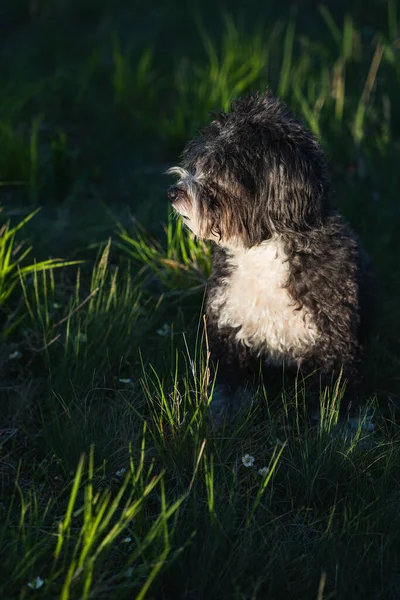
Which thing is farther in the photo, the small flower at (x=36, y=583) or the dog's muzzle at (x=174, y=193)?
the dog's muzzle at (x=174, y=193)

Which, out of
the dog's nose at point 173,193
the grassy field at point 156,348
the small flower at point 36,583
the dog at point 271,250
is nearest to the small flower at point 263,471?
the grassy field at point 156,348

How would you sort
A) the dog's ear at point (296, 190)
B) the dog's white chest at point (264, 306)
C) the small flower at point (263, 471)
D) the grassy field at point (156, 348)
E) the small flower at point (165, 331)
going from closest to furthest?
the grassy field at point (156, 348) < the small flower at point (263, 471) < the dog's ear at point (296, 190) < the dog's white chest at point (264, 306) < the small flower at point (165, 331)

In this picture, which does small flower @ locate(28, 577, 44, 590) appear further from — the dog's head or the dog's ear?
the dog's ear

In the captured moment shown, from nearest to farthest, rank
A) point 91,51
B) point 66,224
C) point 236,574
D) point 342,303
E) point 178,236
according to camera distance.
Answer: point 236,574, point 342,303, point 178,236, point 66,224, point 91,51

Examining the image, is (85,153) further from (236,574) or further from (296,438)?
(236,574)

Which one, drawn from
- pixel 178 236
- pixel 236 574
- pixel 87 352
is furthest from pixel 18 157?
pixel 236 574

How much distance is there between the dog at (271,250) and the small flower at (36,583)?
4.78ft

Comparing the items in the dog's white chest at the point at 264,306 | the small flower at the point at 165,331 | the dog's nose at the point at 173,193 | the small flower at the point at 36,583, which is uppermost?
the dog's nose at the point at 173,193

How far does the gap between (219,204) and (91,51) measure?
4.46 meters

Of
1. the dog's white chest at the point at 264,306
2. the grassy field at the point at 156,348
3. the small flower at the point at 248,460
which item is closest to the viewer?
the grassy field at the point at 156,348

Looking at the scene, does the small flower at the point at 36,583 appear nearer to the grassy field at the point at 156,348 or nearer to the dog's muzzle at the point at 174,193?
the grassy field at the point at 156,348

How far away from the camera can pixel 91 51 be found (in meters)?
7.04

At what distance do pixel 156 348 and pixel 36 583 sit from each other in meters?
1.67

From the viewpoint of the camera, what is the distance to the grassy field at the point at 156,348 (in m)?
2.51
